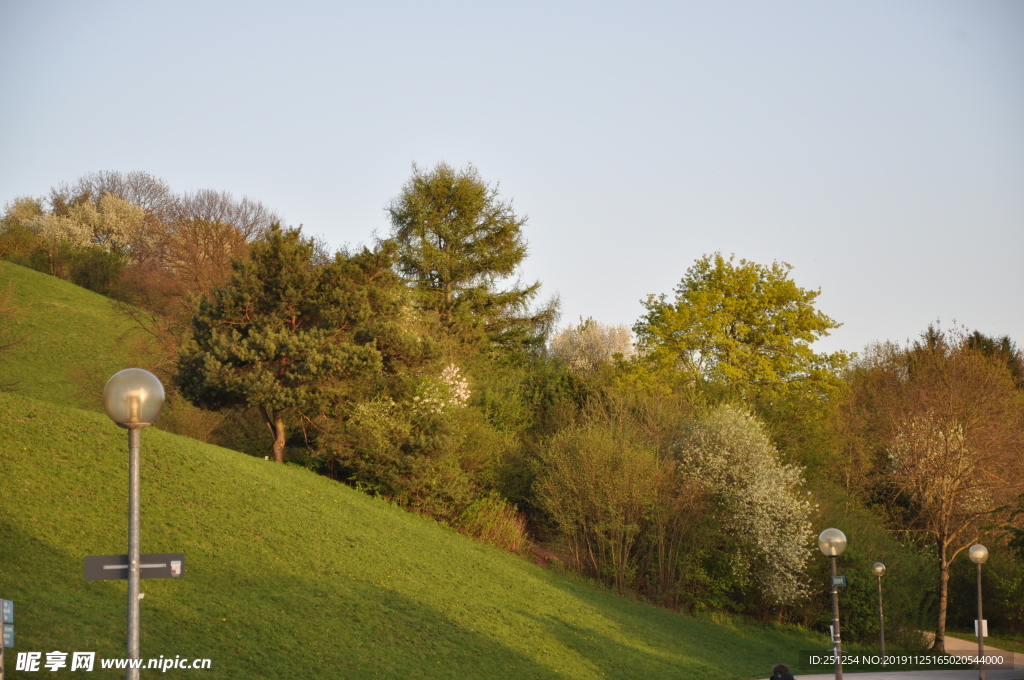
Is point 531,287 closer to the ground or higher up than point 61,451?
higher up

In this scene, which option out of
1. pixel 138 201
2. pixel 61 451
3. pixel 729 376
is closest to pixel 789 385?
pixel 729 376

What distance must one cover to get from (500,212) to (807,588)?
2622 cm

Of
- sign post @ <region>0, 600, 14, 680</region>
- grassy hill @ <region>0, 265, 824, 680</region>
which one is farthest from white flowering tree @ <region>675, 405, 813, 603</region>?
sign post @ <region>0, 600, 14, 680</region>

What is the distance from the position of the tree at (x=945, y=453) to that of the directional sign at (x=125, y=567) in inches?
1147

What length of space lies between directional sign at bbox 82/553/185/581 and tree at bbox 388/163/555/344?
39109mm

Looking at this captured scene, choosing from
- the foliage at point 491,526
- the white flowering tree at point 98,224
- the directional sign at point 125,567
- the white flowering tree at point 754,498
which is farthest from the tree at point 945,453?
the white flowering tree at point 98,224

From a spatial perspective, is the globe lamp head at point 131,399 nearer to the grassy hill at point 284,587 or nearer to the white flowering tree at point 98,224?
the grassy hill at point 284,587

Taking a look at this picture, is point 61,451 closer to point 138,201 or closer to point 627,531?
point 627,531

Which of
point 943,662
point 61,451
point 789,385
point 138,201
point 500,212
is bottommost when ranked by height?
point 943,662

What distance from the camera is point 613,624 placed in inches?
940

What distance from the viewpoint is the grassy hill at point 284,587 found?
45.8 feet

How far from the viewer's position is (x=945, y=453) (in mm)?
32156

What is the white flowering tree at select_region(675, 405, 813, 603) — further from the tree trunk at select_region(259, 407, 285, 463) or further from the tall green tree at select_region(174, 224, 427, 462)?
the tree trunk at select_region(259, 407, 285, 463)

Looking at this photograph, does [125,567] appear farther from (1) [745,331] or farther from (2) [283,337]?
(1) [745,331]
